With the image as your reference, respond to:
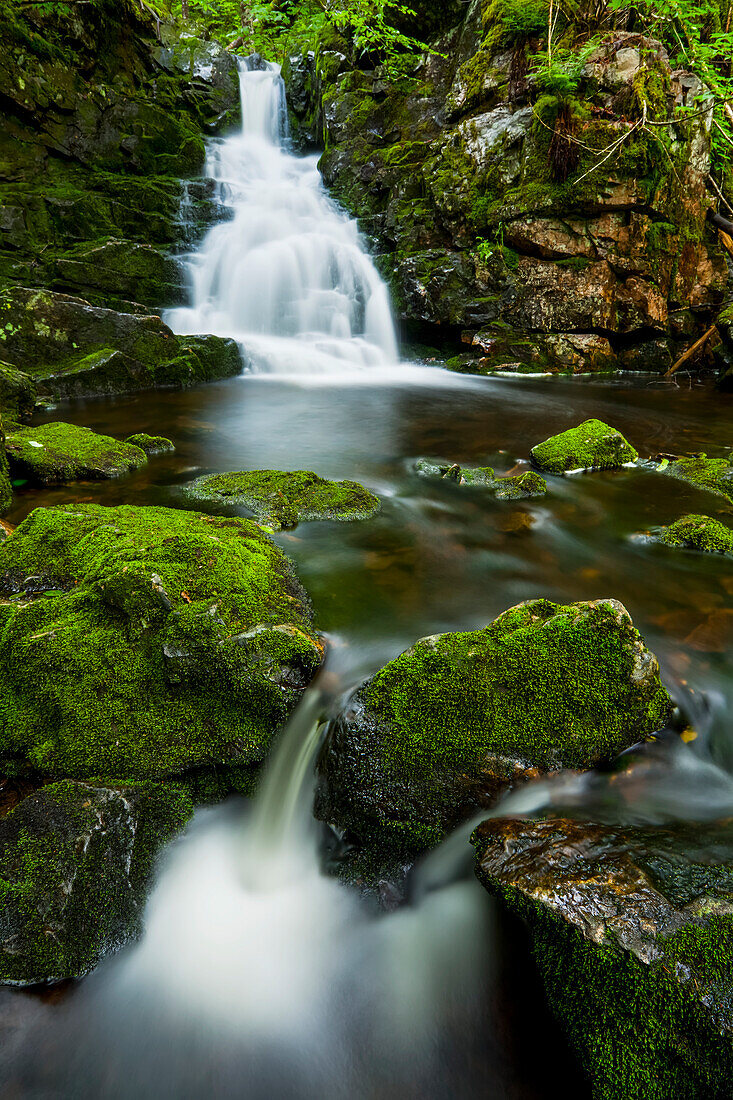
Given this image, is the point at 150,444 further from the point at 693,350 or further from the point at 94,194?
the point at 693,350

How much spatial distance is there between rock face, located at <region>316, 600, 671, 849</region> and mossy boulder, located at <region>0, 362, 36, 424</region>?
7.32 meters

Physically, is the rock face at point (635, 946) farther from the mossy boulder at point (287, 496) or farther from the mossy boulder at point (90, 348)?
the mossy boulder at point (90, 348)

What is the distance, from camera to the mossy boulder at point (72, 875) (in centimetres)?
178

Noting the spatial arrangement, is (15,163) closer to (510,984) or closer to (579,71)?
(579,71)

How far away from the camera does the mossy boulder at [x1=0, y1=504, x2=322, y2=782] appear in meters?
2.34

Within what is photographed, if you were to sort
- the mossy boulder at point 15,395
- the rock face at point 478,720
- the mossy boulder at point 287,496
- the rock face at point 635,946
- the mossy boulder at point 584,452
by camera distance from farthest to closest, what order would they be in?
the mossy boulder at point 15,395, the mossy boulder at point 584,452, the mossy boulder at point 287,496, the rock face at point 478,720, the rock face at point 635,946

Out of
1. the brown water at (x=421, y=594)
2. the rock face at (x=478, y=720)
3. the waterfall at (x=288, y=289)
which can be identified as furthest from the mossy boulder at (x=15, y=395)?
the rock face at (x=478, y=720)

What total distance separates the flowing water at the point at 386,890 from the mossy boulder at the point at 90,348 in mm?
3926

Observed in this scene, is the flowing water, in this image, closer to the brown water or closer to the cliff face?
the brown water

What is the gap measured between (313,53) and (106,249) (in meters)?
13.1

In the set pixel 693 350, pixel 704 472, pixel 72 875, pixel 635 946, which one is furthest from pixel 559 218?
pixel 72 875

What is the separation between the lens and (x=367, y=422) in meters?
8.12

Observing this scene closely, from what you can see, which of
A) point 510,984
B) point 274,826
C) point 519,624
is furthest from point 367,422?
point 510,984

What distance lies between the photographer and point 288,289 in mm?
13016
